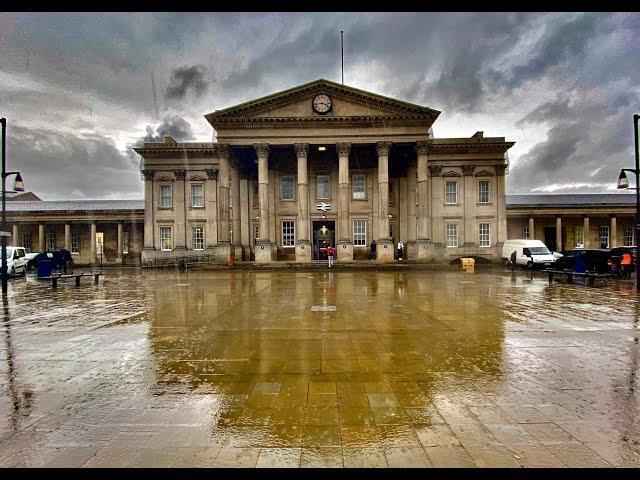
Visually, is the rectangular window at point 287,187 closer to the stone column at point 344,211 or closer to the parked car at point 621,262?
the stone column at point 344,211

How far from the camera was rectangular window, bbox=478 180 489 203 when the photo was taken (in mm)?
39281

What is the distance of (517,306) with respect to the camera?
11.2 m

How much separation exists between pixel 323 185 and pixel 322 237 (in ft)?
17.7

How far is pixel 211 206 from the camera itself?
4028 cm

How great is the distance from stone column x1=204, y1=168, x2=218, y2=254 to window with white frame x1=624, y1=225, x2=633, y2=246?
4811cm

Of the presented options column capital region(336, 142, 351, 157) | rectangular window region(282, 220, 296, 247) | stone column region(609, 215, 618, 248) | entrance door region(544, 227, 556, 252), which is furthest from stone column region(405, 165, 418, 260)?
stone column region(609, 215, 618, 248)

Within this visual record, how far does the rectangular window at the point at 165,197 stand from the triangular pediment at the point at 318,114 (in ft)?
33.8

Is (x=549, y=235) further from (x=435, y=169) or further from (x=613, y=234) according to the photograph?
(x=435, y=169)

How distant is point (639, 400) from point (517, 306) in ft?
23.7

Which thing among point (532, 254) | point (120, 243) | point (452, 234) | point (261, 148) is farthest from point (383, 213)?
point (120, 243)

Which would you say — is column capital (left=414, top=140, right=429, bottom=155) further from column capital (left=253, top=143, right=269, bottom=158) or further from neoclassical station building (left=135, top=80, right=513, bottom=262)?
column capital (left=253, top=143, right=269, bottom=158)

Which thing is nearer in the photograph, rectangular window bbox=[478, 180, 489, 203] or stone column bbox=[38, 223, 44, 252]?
rectangular window bbox=[478, 180, 489, 203]
